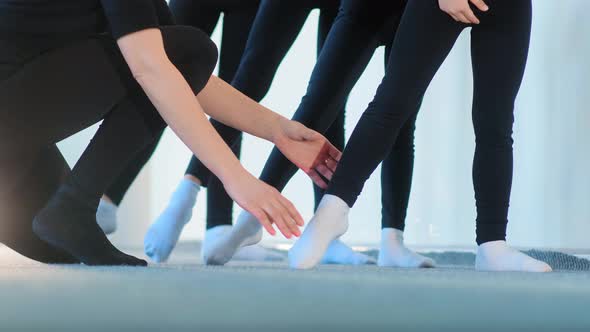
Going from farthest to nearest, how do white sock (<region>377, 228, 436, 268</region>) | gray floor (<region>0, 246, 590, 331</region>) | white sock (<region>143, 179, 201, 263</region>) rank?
white sock (<region>143, 179, 201, 263</region>)
white sock (<region>377, 228, 436, 268</region>)
gray floor (<region>0, 246, 590, 331</region>)

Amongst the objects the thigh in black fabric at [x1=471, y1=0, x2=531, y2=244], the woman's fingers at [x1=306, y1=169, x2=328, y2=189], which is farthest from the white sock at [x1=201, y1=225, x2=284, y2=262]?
the thigh in black fabric at [x1=471, y1=0, x2=531, y2=244]

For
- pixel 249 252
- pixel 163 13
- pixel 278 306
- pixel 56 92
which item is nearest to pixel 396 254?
pixel 249 252

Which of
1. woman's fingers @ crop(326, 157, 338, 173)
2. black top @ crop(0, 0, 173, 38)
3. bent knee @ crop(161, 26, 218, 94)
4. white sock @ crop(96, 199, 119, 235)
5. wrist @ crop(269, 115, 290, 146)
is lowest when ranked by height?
white sock @ crop(96, 199, 119, 235)

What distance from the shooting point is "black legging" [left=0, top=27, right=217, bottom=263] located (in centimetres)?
113

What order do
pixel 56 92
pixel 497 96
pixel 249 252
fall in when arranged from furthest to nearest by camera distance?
pixel 249 252 → pixel 497 96 → pixel 56 92

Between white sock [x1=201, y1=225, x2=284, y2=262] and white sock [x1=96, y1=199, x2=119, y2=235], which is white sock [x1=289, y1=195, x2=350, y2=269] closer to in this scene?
white sock [x1=201, y1=225, x2=284, y2=262]

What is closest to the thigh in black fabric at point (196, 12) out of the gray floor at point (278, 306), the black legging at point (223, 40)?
the black legging at point (223, 40)

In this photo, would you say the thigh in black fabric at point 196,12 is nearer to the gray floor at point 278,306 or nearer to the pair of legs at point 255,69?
the pair of legs at point 255,69

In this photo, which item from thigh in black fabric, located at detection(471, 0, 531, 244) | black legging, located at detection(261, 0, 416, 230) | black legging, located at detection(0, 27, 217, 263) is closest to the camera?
black legging, located at detection(0, 27, 217, 263)

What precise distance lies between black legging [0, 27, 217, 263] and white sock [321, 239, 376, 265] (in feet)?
2.83

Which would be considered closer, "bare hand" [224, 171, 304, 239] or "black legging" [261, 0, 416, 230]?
"bare hand" [224, 171, 304, 239]

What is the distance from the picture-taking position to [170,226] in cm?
183

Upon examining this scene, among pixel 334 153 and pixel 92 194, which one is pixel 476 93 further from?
pixel 92 194

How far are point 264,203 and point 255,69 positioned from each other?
0.80 m
